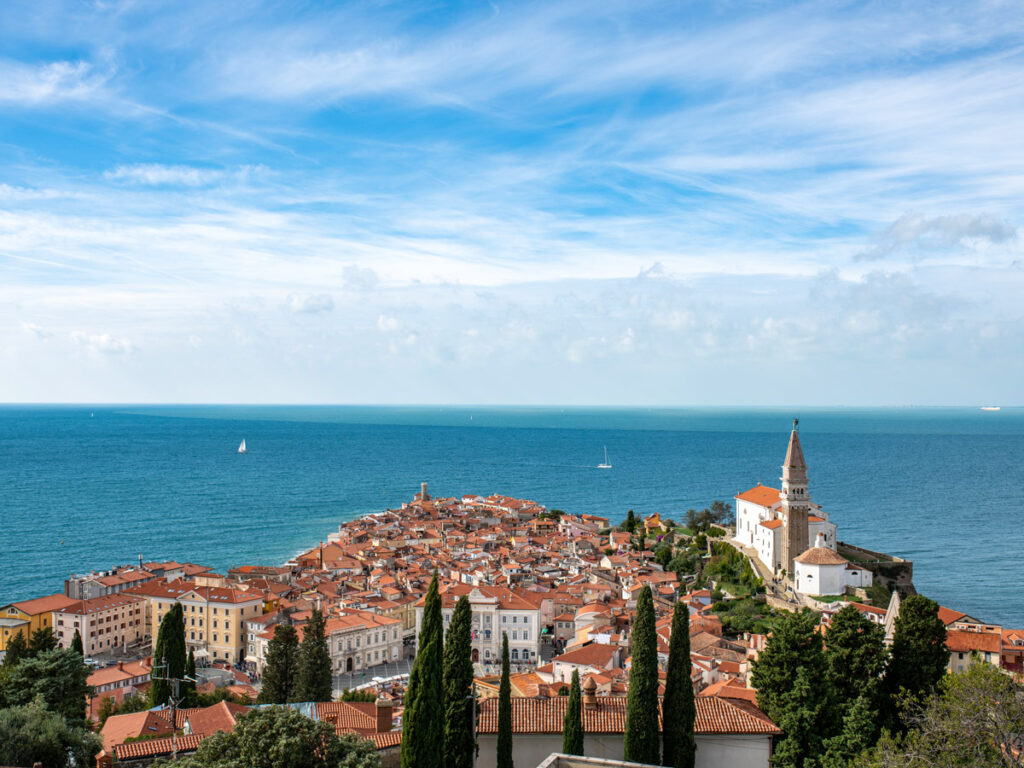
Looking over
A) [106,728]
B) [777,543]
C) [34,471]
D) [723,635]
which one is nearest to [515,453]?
[34,471]

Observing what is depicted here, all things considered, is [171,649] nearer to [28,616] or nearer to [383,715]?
[383,715]

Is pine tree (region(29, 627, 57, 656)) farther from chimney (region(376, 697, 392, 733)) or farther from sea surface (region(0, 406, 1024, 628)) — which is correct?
sea surface (region(0, 406, 1024, 628))

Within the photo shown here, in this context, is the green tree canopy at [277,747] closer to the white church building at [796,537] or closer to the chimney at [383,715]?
the chimney at [383,715]

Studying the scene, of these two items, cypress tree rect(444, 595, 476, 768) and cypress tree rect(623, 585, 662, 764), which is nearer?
cypress tree rect(444, 595, 476, 768)

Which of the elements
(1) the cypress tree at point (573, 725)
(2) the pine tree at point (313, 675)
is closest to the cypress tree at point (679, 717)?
(1) the cypress tree at point (573, 725)

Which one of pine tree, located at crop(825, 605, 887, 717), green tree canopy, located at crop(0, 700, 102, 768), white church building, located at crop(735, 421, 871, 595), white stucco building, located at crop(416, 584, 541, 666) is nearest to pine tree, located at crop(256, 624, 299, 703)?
green tree canopy, located at crop(0, 700, 102, 768)

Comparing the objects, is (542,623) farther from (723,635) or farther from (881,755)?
(881,755)
